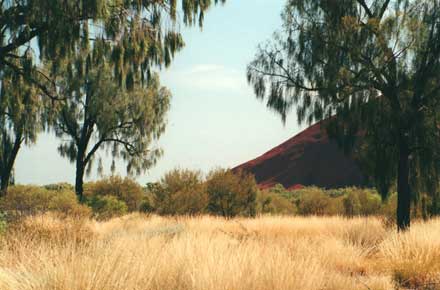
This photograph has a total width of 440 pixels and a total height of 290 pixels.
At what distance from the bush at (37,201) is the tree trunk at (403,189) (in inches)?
438

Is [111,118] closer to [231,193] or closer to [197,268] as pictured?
[231,193]

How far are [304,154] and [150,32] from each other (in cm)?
6595

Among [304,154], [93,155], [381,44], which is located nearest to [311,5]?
[381,44]

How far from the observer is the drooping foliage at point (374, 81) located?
1622 cm

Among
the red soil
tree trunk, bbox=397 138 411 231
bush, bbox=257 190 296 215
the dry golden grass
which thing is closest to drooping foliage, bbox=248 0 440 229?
tree trunk, bbox=397 138 411 231

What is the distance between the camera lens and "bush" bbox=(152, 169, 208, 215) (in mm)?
25672

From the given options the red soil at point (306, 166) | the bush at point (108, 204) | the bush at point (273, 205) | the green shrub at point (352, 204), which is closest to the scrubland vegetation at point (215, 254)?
the bush at point (108, 204)

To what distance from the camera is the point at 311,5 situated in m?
17.4

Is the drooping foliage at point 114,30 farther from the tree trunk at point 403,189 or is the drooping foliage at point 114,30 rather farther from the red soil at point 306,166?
the red soil at point 306,166

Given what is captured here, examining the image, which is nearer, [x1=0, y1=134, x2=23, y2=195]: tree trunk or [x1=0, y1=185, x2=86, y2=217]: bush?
[x1=0, y1=185, x2=86, y2=217]: bush

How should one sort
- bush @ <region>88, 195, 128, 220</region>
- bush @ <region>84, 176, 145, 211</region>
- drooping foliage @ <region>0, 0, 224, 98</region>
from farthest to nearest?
bush @ <region>84, 176, 145, 211</region>
bush @ <region>88, 195, 128, 220</region>
drooping foliage @ <region>0, 0, 224, 98</region>

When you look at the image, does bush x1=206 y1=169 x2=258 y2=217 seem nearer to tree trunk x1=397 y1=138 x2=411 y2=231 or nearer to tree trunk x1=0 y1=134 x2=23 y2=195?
tree trunk x1=397 y1=138 x2=411 y2=231

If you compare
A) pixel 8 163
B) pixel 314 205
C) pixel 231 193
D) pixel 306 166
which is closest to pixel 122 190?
pixel 8 163

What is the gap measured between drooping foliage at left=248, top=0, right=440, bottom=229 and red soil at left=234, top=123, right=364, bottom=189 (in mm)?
52415
